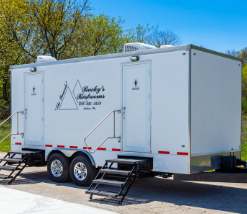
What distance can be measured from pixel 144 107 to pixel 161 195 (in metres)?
1.96

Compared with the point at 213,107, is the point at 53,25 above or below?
above

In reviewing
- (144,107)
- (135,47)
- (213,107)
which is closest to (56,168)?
(144,107)

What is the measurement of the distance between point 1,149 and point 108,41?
15815 mm

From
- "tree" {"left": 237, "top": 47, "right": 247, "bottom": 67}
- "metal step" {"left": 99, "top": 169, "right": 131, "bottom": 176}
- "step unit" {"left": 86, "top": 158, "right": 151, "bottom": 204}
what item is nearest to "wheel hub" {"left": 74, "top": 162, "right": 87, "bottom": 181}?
"step unit" {"left": 86, "top": 158, "right": 151, "bottom": 204}

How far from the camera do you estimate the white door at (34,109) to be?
9836 millimetres

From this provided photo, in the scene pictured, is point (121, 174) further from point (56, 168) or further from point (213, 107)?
point (56, 168)

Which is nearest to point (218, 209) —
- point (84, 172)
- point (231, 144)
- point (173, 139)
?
point (173, 139)

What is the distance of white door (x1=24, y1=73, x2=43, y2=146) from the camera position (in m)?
9.84

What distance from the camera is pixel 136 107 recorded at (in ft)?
25.6

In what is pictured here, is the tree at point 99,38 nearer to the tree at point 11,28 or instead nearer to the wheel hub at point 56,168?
the tree at point 11,28

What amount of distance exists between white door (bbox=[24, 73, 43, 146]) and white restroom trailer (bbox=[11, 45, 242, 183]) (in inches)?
1.1

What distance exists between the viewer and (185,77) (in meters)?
6.96

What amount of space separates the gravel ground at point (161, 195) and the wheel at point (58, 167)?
6.4 inches

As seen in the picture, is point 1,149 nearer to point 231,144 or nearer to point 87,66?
point 87,66
